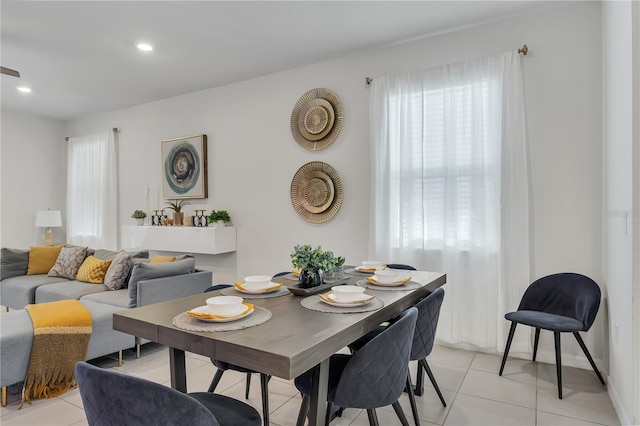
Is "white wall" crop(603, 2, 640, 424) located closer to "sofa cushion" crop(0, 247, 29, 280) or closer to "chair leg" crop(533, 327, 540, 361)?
"chair leg" crop(533, 327, 540, 361)

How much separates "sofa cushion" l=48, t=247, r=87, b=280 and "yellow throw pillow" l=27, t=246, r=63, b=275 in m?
0.20

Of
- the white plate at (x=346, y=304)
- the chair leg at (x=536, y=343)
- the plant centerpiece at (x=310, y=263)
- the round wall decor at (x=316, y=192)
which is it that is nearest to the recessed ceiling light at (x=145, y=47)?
the round wall decor at (x=316, y=192)

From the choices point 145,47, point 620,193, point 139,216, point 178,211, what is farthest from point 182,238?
point 620,193

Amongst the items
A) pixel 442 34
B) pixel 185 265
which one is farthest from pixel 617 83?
pixel 185 265

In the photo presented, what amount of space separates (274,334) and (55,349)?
2092 millimetres

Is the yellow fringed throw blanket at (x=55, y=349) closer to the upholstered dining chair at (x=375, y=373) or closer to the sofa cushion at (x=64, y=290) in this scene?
the sofa cushion at (x=64, y=290)

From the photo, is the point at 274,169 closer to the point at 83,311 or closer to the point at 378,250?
the point at 378,250

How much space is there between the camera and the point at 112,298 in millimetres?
3545

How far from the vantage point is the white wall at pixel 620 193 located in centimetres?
195

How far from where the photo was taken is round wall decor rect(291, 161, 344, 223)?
156 inches

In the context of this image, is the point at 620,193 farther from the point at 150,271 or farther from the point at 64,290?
the point at 64,290

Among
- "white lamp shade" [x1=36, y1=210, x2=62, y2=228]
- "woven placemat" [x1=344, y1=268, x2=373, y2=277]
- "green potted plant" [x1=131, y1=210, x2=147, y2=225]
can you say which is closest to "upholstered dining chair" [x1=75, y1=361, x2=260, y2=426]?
"woven placemat" [x1=344, y1=268, x2=373, y2=277]

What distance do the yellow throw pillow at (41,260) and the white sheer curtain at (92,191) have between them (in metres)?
1.04

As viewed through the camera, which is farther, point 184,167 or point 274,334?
point 184,167
